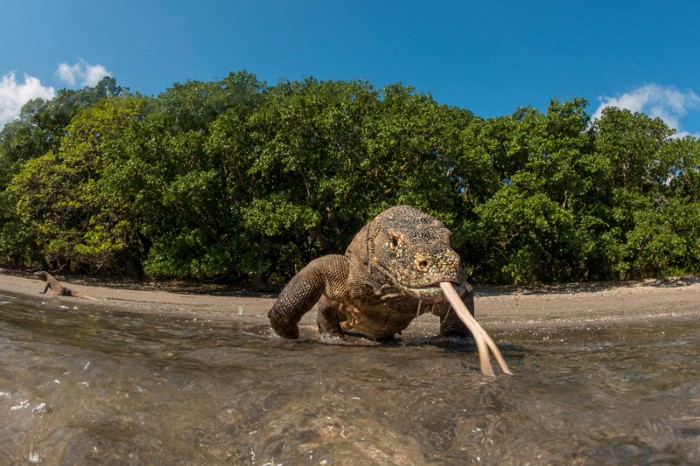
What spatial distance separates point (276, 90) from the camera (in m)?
23.6

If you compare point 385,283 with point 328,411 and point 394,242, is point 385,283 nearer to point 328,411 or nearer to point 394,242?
point 394,242

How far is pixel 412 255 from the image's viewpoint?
13.9 feet

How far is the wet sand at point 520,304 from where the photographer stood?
443 inches

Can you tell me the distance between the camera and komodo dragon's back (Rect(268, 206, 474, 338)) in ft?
13.6

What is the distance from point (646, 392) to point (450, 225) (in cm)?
1615

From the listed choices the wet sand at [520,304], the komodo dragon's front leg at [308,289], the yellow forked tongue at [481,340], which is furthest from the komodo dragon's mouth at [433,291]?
the wet sand at [520,304]

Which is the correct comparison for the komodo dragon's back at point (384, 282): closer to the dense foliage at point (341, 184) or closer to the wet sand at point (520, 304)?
the wet sand at point (520, 304)

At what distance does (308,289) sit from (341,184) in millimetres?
13225

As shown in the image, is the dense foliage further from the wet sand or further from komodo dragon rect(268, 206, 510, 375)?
komodo dragon rect(268, 206, 510, 375)

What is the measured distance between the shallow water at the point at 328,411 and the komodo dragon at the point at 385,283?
76 centimetres

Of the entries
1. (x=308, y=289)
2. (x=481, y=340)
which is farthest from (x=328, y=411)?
(x=308, y=289)

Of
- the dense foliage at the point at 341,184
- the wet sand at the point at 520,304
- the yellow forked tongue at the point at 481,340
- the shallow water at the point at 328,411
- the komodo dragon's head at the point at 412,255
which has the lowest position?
the wet sand at the point at 520,304

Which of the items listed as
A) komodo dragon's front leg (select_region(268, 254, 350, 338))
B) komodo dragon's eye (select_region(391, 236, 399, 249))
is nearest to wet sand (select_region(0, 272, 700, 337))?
komodo dragon's front leg (select_region(268, 254, 350, 338))

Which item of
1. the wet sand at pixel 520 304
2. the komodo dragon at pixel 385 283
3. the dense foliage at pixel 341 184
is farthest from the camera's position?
the dense foliage at pixel 341 184
